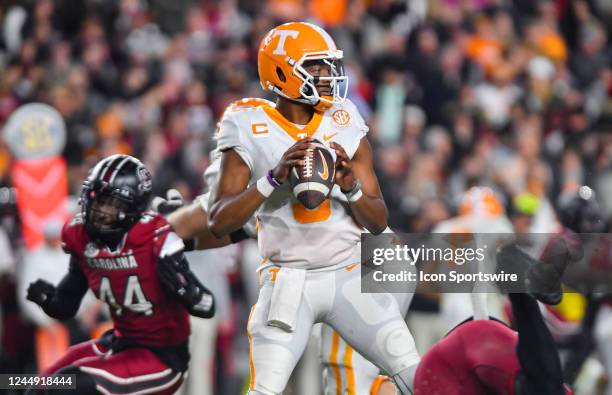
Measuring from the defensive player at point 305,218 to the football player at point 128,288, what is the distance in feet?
1.82

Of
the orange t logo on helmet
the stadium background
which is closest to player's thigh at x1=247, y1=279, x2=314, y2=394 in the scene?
the orange t logo on helmet

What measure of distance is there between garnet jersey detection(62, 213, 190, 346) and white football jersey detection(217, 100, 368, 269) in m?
0.64

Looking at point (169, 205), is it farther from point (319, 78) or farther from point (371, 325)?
point (371, 325)

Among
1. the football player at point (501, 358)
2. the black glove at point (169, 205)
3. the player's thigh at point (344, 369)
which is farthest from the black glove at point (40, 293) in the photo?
the football player at point (501, 358)

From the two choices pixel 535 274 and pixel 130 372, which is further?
pixel 130 372

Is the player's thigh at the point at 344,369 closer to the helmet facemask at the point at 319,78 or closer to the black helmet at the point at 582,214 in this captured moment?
the helmet facemask at the point at 319,78

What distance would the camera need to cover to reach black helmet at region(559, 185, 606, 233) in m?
6.40

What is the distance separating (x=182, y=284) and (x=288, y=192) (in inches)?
29.1

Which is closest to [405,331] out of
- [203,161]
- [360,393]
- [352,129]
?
[360,393]

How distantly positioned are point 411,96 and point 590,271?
6677 millimetres

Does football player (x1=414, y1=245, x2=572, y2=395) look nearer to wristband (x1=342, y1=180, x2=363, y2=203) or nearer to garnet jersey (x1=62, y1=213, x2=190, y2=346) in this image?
wristband (x1=342, y1=180, x2=363, y2=203)

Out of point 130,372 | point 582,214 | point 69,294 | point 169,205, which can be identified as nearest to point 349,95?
point 169,205

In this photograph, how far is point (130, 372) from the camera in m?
6.08

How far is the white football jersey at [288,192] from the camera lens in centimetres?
571
